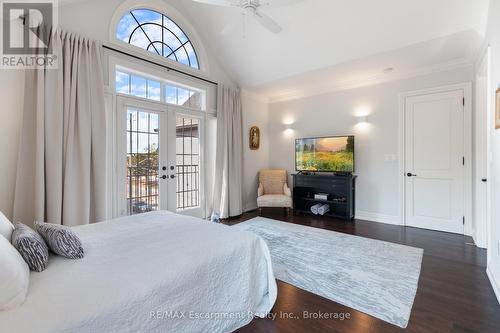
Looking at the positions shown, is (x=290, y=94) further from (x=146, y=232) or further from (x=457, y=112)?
(x=146, y=232)

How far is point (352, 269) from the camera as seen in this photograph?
2.49 metres

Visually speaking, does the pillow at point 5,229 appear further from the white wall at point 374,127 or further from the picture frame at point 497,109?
the white wall at point 374,127

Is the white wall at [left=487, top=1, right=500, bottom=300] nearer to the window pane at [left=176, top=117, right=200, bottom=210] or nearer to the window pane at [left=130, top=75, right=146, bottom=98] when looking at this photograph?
the window pane at [left=176, top=117, right=200, bottom=210]

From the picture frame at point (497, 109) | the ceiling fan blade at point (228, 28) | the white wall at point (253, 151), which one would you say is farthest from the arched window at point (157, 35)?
the picture frame at point (497, 109)

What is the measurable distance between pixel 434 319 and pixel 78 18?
4646mm

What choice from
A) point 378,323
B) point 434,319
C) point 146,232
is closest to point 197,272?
point 146,232

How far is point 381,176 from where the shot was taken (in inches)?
170

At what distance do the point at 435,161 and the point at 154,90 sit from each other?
466 centimetres

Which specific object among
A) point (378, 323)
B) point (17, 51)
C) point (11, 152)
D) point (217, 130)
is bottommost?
point (378, 323)

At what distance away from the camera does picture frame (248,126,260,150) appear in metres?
5.41

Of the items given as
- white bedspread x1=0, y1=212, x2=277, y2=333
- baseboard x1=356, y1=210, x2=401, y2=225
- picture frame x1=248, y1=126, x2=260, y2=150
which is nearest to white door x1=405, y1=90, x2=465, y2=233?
baseboard x1=356, y1=210, x2=401, y2=225

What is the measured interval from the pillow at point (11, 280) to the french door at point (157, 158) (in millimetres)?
2356

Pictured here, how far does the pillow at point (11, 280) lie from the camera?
89 cm

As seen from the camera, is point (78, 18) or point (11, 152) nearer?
point (11, 152)
